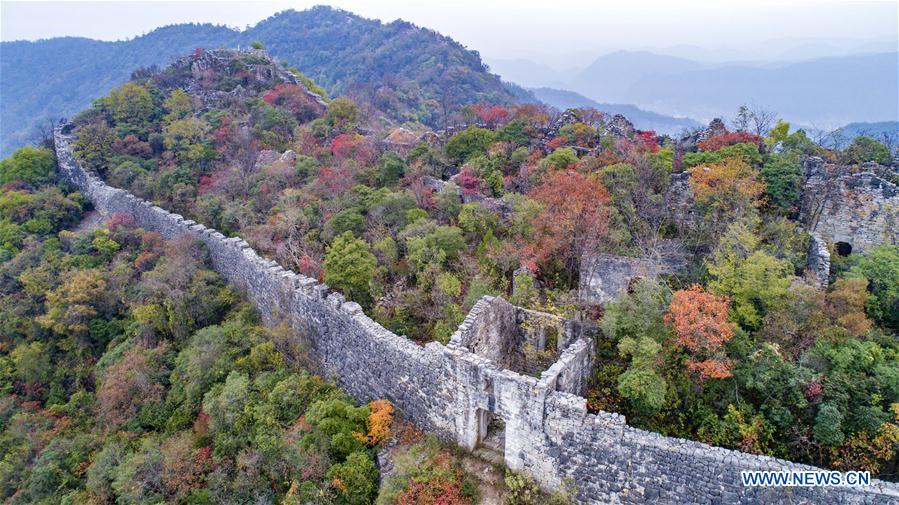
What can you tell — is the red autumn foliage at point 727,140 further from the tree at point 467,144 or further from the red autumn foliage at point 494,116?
the red autumn foliage at point 494,116

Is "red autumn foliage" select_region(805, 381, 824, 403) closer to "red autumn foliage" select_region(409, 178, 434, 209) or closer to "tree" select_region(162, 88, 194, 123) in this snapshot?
"red autumn foliage" select_region(409, 178, 434, 209)

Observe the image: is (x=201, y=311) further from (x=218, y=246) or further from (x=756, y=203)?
(x=756, y=203)

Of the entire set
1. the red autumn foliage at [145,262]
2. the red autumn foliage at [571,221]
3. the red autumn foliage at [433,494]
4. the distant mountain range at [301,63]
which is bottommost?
the red autumn foliage at [433,494]

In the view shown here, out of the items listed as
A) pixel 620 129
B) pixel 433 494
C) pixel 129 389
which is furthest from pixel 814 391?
pixel 129 389

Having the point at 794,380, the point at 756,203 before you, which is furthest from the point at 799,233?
the point at 794,380

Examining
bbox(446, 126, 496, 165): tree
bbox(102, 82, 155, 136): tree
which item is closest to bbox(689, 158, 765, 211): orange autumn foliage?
bbox(446, 126, 496, 165): tree

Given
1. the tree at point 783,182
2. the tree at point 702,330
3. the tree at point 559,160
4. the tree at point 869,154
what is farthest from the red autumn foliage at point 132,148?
the tree at point 869,154

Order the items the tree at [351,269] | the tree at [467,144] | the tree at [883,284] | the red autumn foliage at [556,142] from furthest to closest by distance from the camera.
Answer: the tree at [467,144]
the red autumn foliage at [556,142]
the tree at [351,269]
the tree at [883,284]
